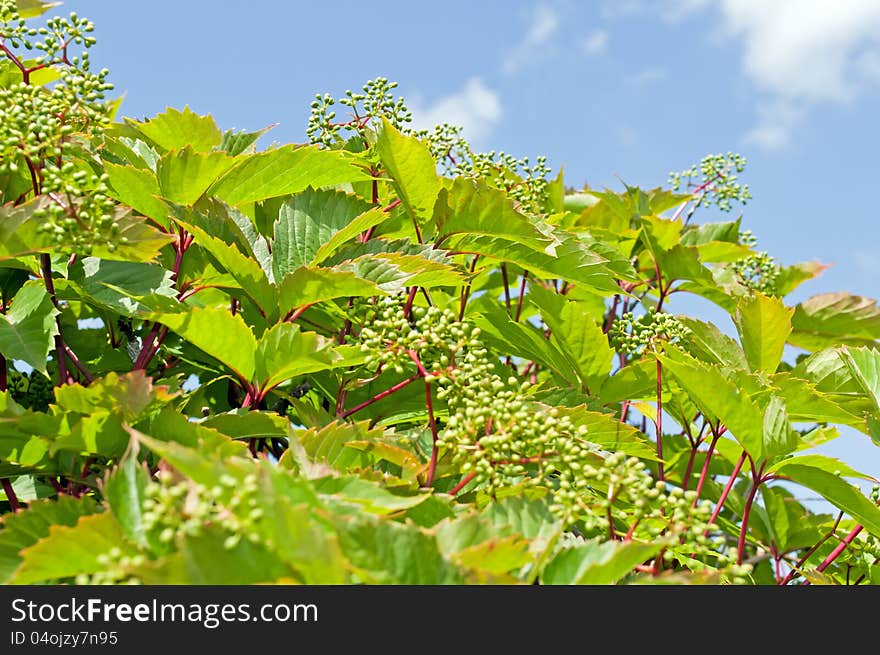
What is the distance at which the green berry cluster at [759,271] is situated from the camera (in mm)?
3880

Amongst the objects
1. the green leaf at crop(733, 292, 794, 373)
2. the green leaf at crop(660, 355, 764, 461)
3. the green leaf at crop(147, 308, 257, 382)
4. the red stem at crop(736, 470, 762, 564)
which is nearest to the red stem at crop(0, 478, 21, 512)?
the green leaf at crop(147, 308, 257, 382)

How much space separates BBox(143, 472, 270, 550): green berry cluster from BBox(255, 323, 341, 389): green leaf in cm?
72

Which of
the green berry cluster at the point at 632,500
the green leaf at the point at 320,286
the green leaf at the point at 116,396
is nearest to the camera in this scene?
the green berry cluster at the point at 632,500

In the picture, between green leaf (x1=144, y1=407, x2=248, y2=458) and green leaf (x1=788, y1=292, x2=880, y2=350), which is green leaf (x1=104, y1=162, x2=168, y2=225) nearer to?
green leaf (x1=144, y1=407, x2=248, y2=458)

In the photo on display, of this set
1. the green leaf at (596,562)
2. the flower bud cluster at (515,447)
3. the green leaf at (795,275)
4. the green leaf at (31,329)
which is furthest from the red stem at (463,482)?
the green leaf at (795,275)

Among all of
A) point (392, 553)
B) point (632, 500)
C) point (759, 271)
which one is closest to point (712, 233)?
point (759, 271)

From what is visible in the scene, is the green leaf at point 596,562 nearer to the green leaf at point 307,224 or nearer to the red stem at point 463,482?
the red stem at point 463,482

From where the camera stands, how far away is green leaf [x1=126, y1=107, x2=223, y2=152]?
2.54m

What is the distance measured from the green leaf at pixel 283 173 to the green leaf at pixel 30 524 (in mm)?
1124

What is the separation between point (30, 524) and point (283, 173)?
1.24m

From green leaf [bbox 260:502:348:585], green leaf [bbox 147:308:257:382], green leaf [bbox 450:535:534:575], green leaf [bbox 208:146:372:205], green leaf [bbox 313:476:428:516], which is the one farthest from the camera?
green leaf [bbox 208:146:372:205]

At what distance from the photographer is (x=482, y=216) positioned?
2436mm

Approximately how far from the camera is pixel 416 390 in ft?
8.00
